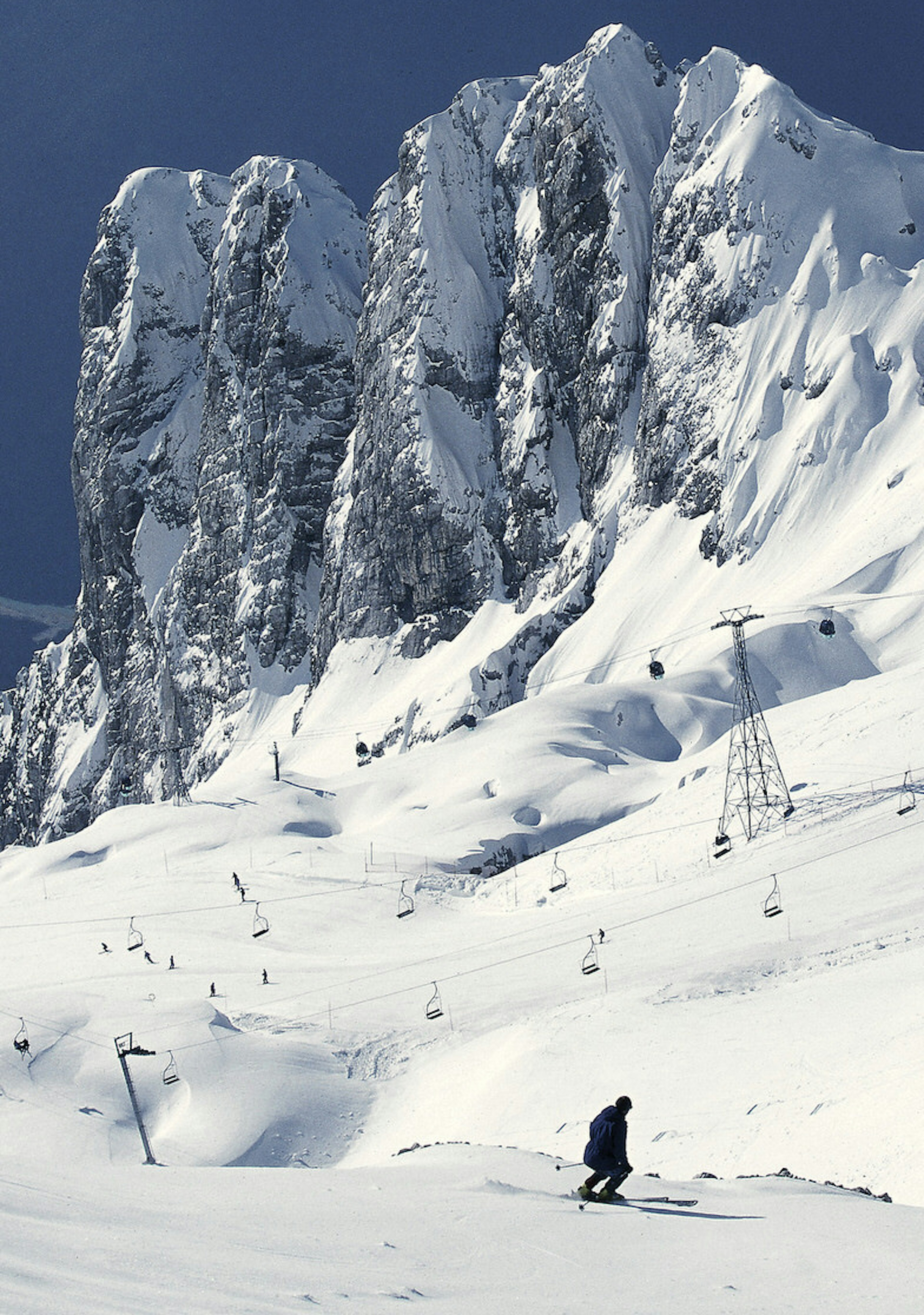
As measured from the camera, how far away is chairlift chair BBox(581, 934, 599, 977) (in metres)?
42.7

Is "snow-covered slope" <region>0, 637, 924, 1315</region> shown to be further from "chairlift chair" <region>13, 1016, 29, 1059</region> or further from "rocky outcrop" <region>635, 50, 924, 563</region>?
"rocky outcrop" <region>635, 50, 924, 563</region>

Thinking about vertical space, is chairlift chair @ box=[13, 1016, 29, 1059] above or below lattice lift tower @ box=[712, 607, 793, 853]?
below

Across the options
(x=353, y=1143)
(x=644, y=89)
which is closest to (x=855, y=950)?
(x=353, y=1143)

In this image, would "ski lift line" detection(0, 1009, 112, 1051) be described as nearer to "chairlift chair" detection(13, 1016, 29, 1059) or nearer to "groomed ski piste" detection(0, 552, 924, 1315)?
"groomed ski piste" detection(0, 552, 924, 1315)

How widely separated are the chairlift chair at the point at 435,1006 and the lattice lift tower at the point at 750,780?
14.7 meters

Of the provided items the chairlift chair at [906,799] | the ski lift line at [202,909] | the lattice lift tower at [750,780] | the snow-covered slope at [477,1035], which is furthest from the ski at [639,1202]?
the ski lift line at [202,909]

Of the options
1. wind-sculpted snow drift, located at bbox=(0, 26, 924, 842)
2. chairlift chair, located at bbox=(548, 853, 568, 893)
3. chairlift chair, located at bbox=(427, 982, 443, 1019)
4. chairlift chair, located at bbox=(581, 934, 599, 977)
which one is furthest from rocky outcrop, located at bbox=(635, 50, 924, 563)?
chairlift chair, located at bbox=(427, 982, 443, 1019)

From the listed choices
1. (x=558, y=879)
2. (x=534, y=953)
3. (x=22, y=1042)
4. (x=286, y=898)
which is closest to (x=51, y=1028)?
(x=22, y=1042)

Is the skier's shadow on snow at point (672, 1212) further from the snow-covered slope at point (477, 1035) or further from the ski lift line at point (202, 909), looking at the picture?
the ski lift line at point (202, 909)

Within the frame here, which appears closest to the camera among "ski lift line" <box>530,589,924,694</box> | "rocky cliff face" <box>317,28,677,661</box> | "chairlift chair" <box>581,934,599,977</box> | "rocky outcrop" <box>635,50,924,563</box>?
"chairlift chair" <box>581,934,599,977</box>

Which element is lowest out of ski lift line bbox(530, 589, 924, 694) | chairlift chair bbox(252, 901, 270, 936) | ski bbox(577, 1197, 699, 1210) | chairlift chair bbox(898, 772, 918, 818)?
chairlift chair bbox(252, 901, 270, 936)

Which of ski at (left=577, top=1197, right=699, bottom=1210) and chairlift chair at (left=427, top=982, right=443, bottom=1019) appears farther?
chairlift chair at (left=427, top=982, right=443, bottom=1019)

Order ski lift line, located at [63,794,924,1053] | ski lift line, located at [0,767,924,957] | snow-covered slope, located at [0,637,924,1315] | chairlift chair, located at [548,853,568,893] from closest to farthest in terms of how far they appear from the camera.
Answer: snow-covered slope, located at [0,637,924,1315] < ski lift line, located at [63,794,924,1053] < chairlift chair, located at [548,853,568,893] < ski lift line, located at [0,767,924,957]

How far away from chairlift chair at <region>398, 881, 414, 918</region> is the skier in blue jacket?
44894 mm
